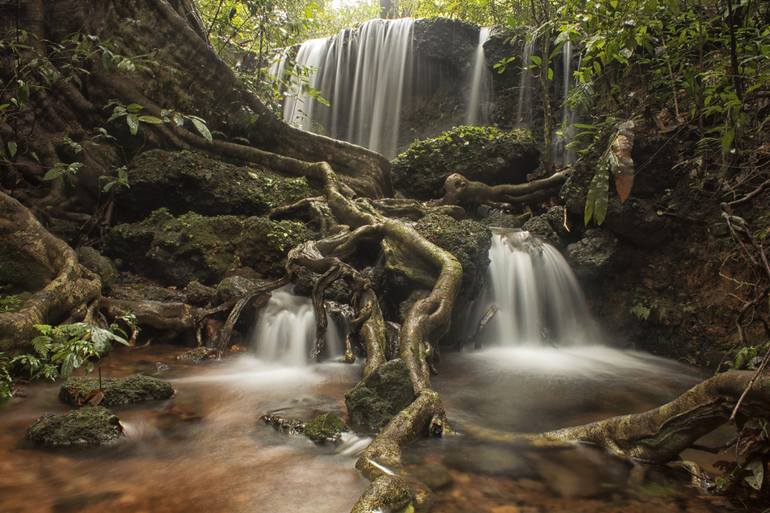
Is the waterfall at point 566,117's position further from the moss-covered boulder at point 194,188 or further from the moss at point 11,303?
the moss at point 11,303

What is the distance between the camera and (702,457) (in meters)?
3.35

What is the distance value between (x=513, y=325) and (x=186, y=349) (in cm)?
522

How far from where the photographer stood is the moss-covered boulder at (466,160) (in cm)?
1156

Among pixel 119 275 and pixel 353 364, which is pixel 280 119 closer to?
pixel 119 275

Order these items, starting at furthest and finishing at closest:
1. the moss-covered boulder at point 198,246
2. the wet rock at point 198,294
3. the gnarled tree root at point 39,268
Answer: the moss-covered boulder at point 198,246
the wet rock at point 198,294
the gnarled tree root at point 39,268

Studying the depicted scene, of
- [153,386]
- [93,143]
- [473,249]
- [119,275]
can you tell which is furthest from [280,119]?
[153,386]

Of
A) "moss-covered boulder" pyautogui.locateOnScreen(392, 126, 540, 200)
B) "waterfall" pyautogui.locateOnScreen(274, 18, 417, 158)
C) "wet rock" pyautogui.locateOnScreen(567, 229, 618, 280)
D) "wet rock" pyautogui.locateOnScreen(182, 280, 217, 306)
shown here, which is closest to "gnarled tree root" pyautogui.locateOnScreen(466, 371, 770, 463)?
"wet rock" pyautogui.locateOnScreen(182, 280, 217, 306)

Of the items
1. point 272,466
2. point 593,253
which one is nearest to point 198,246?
point 272,466

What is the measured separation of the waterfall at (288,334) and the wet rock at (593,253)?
Result: 188 inches

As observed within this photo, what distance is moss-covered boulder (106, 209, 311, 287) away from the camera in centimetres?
717

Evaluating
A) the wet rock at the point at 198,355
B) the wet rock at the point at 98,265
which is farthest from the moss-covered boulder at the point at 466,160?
the wet rock at the point at 198,355

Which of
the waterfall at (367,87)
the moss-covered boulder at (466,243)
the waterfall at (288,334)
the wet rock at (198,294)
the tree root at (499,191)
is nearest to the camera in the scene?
the waterfall at (288,334)

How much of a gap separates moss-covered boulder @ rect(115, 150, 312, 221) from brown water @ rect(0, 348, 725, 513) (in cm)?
410

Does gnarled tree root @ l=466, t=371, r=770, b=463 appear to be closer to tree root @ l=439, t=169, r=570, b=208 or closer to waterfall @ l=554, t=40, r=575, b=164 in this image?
tree root @ l=439, t=169, r=570, b=208
